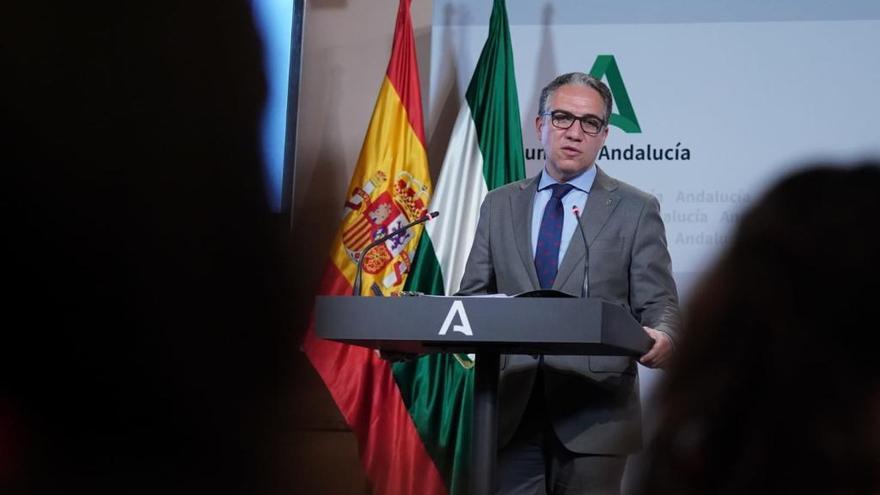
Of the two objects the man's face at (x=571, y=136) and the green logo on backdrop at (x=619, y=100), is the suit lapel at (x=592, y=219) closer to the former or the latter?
the man's face at (x=571, y=136)

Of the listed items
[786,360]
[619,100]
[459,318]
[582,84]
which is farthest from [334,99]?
[786,360]

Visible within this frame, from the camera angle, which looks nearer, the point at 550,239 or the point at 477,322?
the point at 477,322

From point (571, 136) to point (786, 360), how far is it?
2.69m

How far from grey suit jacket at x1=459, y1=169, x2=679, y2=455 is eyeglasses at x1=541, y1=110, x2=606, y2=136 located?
152mm

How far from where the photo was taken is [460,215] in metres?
4.43

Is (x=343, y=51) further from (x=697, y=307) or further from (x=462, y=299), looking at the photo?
(x=697, y=307)

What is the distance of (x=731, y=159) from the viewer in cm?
430

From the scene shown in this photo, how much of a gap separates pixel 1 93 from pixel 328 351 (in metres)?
3.78

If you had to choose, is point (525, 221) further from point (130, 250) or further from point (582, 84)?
point (130, 250)

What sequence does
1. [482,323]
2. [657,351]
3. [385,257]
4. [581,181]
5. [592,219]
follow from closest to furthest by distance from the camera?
[482,323] → [657,351] → [592,219] → [581,181] → [385,257]

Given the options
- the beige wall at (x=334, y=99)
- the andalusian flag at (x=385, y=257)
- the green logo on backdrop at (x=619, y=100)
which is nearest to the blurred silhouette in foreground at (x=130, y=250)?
the andalusian flag at (x=385, y=257)

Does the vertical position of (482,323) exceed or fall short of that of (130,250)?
it falls short

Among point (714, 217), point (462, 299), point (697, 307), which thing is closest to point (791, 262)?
point (697, 307)

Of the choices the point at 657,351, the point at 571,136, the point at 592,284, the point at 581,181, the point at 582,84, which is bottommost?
the point at 657,351
